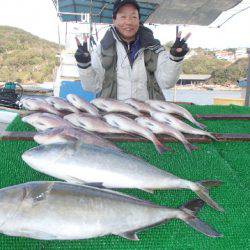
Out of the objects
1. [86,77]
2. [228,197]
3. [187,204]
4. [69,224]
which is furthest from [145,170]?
[86,77]

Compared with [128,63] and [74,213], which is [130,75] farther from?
[74,213]

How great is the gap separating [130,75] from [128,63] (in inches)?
6.9

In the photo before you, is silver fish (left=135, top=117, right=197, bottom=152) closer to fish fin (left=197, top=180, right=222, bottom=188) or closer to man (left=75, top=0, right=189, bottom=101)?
fish fin (left=197, top=180, right=222, bottom=188)

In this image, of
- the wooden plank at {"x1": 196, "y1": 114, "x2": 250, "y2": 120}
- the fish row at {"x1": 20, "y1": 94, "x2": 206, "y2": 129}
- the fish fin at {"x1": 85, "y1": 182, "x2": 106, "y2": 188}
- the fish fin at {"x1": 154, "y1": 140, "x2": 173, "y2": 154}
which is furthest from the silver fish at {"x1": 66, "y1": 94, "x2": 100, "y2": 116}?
the fish fin at {"x1": 85, "y1": 182, "x2": 106, "y2": 188}

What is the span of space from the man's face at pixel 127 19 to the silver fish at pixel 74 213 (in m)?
3.23

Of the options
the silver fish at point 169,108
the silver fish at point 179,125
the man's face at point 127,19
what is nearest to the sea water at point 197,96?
the man's face at point 127,19

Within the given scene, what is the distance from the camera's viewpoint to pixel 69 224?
6.89 feet

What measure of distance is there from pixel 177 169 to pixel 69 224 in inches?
47.9

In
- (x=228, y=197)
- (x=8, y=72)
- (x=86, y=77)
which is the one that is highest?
(x=86, y=77)

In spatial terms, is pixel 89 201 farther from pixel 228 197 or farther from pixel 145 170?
pixel 228 197

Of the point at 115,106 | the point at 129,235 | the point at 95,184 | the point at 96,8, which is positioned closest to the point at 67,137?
the point at 95,184

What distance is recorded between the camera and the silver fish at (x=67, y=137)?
116 inches

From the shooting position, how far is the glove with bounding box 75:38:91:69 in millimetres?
4568

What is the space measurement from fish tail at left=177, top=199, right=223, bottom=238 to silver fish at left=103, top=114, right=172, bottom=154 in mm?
902
